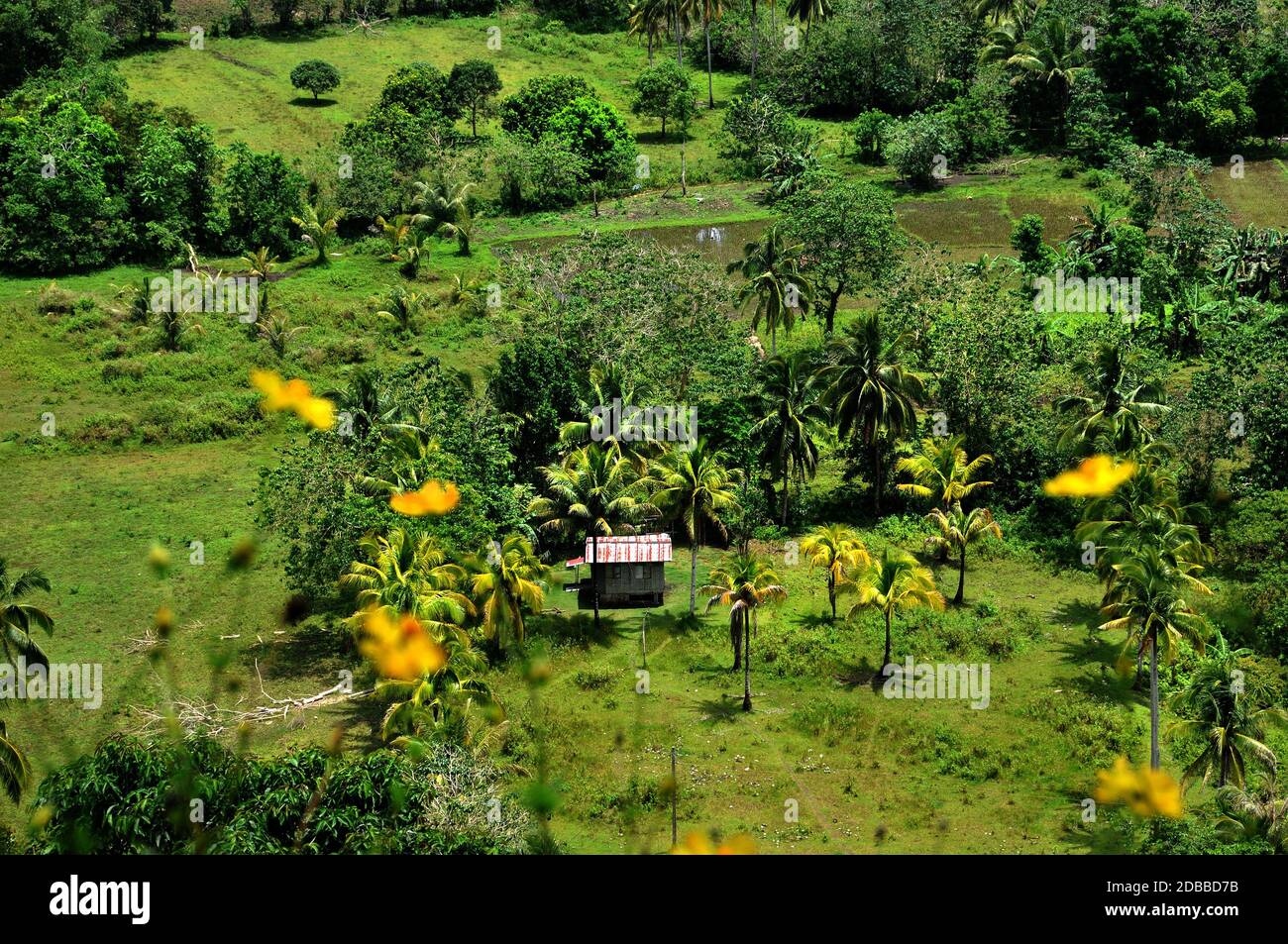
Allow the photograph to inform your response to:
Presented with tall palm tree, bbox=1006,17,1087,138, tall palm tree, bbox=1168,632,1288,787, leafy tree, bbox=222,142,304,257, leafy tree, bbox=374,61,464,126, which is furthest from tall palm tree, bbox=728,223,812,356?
tall palm tree, bbox=1006,17,1087,138

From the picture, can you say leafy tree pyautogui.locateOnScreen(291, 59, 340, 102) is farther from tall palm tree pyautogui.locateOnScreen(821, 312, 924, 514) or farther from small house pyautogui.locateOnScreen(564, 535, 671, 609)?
small house pyautogui.locateOnScreen(564, 535, 671, 609)

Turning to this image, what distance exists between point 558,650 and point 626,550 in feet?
16.9

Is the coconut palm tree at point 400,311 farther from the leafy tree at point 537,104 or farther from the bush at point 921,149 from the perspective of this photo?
the bush at point 921,149

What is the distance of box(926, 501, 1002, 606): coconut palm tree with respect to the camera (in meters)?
57.5

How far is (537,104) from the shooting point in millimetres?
101750

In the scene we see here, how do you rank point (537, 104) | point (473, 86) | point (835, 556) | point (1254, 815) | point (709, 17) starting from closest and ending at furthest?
point (1254, 815), point (835, 556), point (537, 104), point (473, 86), point (709, 17)

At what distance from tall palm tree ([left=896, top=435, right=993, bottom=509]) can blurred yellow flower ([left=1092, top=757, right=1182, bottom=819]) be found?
57.1 feet

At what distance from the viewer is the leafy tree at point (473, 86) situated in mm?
103750

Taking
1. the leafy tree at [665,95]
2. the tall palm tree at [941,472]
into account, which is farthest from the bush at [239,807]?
the leafy tree at [665,95]

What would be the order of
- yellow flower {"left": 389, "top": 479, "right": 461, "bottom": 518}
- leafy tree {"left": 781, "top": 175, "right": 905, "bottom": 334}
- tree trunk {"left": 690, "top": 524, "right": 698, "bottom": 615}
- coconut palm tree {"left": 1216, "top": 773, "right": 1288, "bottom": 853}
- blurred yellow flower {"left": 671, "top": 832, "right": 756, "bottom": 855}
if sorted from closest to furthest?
coconut palm tree {"left": 1216, "top": 773, "right": 1288, "bottom": 853}, blurred yellow flower {"left": 671, "top": 832, "right": 756, "bottom": 855}, yellow flower {"left": 389, "top": 479, "right": 461, "bottom": 518}, tree trunk {"left": 690, "top": 524, "right": 698, "bottom": 615}, leafy tree {"left": 781, "top": 175, "right": 905, "bottom": 334}

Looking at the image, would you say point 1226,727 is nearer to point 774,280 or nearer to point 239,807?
point 239,807

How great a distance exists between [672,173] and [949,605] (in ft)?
174

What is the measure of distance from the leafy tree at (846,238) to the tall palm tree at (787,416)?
1421cm

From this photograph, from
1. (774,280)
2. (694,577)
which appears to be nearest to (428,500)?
(694,577)
